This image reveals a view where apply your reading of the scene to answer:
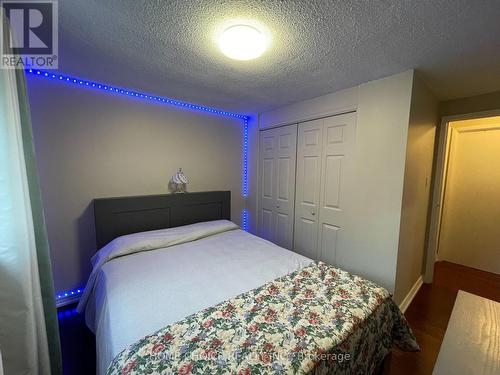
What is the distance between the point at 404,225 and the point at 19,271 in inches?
106

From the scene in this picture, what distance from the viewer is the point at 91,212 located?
2.13 m

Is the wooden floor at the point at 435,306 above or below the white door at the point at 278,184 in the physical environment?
below

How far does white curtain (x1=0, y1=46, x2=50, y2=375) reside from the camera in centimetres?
100

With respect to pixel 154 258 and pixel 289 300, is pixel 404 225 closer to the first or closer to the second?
pixel 289 300

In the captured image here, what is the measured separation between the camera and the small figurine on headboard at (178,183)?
256 centimetres

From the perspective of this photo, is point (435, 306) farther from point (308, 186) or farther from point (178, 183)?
point (178, 183)

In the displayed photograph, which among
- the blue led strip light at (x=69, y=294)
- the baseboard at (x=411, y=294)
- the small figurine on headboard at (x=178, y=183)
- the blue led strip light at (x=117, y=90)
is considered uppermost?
the blue led strip light at (x=117, y=90)

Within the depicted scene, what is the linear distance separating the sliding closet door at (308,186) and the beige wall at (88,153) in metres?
1.45

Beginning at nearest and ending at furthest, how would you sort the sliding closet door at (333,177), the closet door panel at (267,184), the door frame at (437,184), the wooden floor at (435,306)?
the wooden floor at (435,306), the sliding closet door at (333,177), the door frame at (437,184), the closet door panel at (267,184)

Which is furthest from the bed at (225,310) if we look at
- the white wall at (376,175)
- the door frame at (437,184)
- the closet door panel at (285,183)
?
the door frame at (437,184)

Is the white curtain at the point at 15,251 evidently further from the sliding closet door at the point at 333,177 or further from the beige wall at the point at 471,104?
the beige wall at the point at 471,104

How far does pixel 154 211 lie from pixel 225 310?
5.24 feet

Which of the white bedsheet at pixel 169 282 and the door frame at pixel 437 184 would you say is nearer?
the white bedsheet at pixel 169 282

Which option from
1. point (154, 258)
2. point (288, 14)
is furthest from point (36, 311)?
point (288, 14)
